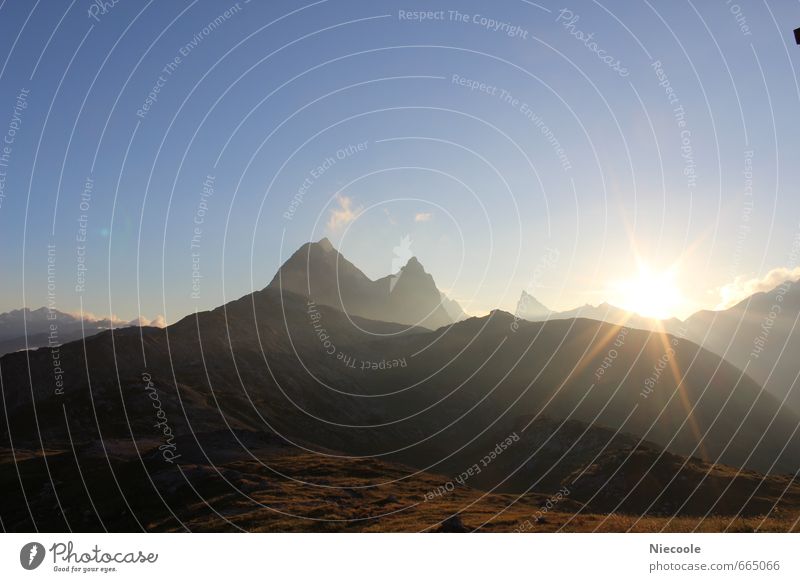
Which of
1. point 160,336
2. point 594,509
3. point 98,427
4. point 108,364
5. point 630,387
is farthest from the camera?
point 630,387

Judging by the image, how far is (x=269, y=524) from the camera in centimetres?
4172

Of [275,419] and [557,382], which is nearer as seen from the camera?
[275,419]

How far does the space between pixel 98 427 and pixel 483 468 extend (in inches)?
3464

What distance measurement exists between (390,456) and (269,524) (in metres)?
97.7

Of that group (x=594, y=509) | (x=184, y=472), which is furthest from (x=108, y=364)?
(x=594, y=509)

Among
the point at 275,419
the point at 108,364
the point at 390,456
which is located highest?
the point at 108,364

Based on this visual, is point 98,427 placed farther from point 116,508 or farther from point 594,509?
point 594,509

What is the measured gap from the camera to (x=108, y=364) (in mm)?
152250

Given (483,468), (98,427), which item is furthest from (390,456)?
(98,427)

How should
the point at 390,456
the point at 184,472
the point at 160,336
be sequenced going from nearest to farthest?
the point at 184,472
the point at 390,456
the point at 160,336

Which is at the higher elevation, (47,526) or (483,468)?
(47,526)

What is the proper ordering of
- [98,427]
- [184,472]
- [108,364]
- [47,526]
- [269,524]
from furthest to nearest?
[108,364], [98,427], [184,472], [47,526], [269,524]

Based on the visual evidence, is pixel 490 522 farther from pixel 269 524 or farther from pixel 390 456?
pixel 390 456

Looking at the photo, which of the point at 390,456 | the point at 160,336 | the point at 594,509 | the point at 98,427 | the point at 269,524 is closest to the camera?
the point at 269,524
